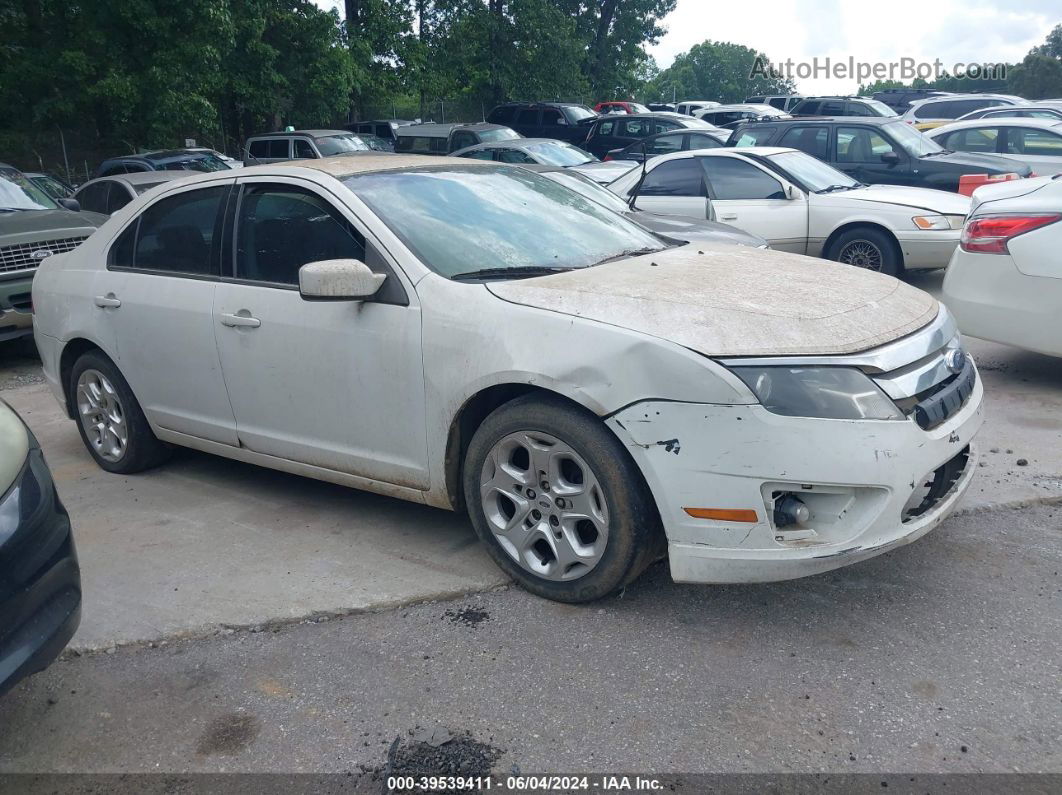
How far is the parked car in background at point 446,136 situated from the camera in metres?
18.6

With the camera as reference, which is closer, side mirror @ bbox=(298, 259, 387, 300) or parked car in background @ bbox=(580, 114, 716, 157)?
side mirror @ bbox=(298, 259, 387, 300)

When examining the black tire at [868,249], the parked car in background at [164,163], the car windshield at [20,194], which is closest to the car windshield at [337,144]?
the parked car in background at [164,163]

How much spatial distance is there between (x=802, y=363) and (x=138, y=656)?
102 inches

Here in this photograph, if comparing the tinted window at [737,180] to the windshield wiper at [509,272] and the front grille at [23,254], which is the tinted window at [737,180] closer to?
the front grille at [23,254]

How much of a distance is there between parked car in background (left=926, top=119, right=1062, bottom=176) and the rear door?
5.46 metres

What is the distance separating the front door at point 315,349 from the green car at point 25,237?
4.13 meters

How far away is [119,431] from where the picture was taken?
17.8ft

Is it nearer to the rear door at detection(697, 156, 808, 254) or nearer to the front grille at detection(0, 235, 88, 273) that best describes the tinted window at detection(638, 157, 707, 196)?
the rear door at detection(697, 156, 808, 254)

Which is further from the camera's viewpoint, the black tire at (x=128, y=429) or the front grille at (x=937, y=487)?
the black tire at (x=128, y=429)

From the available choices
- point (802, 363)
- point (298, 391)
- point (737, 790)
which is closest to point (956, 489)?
point (802, 363)

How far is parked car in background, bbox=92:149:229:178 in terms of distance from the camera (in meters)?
16.0

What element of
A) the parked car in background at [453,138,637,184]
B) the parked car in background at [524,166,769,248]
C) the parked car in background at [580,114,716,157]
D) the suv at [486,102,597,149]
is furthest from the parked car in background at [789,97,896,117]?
the parked car in background at [524,166,769,248]

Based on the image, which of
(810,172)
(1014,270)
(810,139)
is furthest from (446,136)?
(1014,270)

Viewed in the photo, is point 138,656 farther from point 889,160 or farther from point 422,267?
point 889,160
